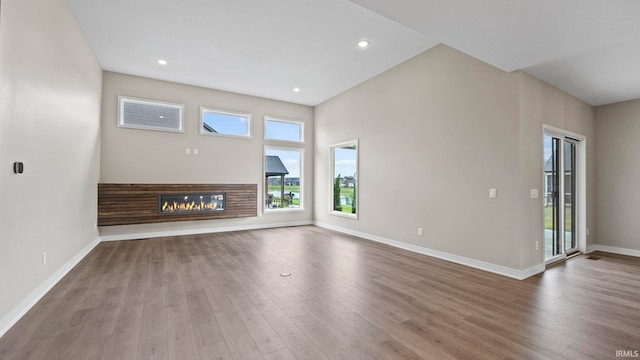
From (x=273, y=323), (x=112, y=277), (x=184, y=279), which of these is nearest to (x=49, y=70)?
(x=112, y=277)

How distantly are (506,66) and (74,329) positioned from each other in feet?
17.0

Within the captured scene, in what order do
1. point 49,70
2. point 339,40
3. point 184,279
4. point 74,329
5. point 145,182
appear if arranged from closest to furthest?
1. point 74,329
2. point 49,70
3. point 184,279
4. point 339,40
5. point 145,182

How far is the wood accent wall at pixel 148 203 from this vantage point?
5.36 m

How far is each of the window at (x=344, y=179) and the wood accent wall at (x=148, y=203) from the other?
2.19 m

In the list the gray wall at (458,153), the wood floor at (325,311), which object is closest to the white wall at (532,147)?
the gray wall at (458,153)

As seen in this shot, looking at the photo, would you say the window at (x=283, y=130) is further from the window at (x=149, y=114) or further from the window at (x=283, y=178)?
the window at (x=149, y=114)

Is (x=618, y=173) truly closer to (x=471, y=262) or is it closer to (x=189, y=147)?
(x=471, y=262)

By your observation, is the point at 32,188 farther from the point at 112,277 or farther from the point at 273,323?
the point at 273,323

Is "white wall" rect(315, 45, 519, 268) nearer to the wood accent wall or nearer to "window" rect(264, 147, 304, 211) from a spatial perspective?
"window" rect(264, 147, 304, 211)

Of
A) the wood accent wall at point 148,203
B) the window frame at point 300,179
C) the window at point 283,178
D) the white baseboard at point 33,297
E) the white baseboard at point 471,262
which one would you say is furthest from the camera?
the window at point 283,178

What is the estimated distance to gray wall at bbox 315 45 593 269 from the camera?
359cm

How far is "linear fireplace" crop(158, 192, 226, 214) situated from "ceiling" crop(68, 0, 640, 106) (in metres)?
2.55

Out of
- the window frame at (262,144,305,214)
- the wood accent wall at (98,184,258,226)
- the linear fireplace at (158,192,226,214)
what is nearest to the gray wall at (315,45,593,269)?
the window frame at (262,144,305,214)

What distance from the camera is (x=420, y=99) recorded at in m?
4.69
